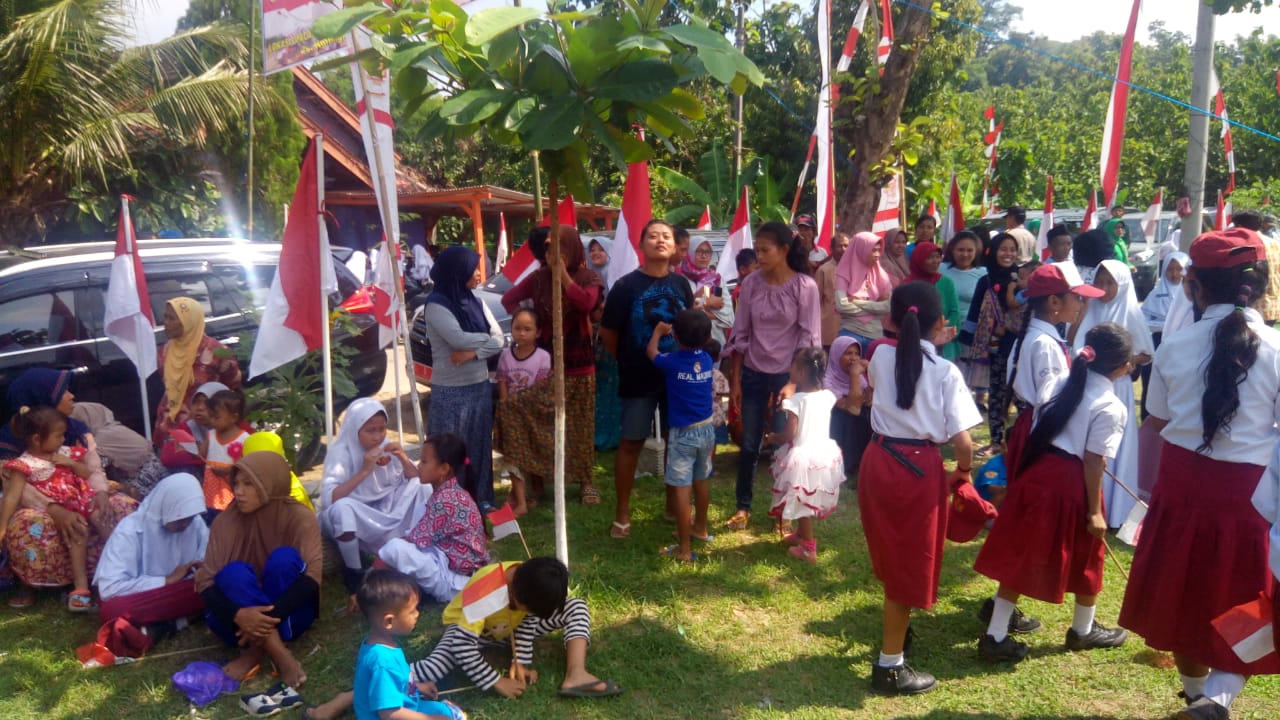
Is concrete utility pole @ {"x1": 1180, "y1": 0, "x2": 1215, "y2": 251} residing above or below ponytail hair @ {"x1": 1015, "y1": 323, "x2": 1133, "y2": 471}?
above

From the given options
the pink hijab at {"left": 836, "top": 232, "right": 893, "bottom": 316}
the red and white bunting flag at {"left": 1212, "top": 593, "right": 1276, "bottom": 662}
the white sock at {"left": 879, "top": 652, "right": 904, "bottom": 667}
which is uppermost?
the pink hijab at {"left": 836, "top": 232, "right": 893, "bottom": 316}

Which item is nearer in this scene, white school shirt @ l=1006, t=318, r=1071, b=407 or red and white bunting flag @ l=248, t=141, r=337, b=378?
white school shirt @ l=1006, t=318, r=1071, b=407

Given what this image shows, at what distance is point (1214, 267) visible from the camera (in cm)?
310

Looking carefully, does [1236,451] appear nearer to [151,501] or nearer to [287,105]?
[151,501]

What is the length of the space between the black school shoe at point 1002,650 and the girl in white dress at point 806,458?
1.15m

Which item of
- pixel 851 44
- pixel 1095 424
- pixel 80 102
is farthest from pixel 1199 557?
pixel 80 102

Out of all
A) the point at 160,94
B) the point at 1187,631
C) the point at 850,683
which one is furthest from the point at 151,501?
the point at 160,94

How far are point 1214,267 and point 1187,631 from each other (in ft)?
4.38

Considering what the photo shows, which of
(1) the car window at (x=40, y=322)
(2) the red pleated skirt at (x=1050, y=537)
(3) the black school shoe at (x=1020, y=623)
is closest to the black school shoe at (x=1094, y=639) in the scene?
(3) the black school shoe at (x=1020, y=623)

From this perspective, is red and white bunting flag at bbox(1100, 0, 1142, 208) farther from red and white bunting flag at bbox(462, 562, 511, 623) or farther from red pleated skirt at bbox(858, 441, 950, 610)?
red and white bunting flag at bbox(462, 562, 511, 623)

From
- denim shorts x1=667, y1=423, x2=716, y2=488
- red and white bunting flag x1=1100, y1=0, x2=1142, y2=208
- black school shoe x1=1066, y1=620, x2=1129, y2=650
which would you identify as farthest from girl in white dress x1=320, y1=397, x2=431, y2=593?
red and white bunting flag x1=1100, y1=0, x2=1142, y2=208

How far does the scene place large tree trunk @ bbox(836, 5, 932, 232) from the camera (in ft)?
27.4

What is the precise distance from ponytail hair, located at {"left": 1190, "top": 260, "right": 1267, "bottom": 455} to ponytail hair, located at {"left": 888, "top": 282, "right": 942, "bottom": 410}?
0.94 meters

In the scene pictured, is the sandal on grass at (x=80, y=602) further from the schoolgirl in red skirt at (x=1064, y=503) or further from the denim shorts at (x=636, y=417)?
the schoolgirl in red skirt at (x=1064, y=503)
